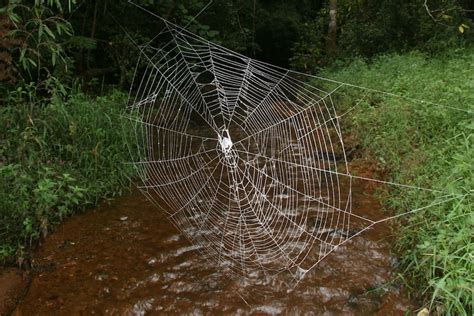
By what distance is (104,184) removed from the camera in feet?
14.7

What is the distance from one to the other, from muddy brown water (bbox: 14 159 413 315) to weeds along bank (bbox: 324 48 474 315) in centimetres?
26

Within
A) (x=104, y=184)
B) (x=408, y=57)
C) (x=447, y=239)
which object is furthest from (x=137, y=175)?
(x=408, y=57)

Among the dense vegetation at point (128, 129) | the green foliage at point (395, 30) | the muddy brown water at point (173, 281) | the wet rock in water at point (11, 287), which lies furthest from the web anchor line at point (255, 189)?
Result: the green foliage at point (395, 30)

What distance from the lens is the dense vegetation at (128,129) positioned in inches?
126

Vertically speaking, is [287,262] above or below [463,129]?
below

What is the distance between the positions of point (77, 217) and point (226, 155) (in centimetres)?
174

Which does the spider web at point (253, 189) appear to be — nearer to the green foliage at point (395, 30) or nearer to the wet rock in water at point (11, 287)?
the wet rock in water at point (11, 287)

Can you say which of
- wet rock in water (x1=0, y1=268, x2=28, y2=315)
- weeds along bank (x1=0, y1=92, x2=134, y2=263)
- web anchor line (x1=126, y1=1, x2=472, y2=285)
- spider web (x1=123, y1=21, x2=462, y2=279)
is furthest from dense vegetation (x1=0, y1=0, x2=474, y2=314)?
spider web (x1=123, y1=21, x2=462, y2=279)

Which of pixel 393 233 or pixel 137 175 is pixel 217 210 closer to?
pixel 137 175

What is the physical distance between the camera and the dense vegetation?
3.21 meters

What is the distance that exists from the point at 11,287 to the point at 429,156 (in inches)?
146

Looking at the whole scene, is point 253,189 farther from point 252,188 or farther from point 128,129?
point 128,129

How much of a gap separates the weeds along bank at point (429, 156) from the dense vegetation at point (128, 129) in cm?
1

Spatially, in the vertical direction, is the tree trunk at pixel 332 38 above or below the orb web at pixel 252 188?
above
